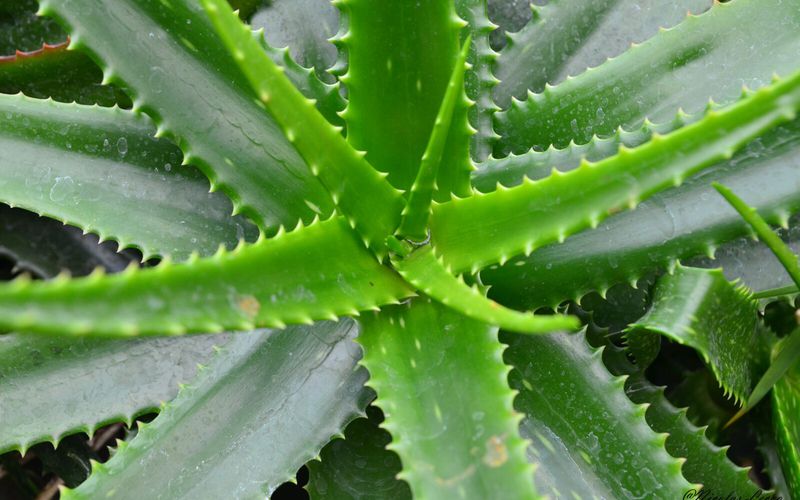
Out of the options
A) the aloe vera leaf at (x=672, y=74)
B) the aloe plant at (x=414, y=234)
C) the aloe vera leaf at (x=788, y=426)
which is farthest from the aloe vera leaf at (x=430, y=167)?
the aloe vera leaf at (x=788, y=426)

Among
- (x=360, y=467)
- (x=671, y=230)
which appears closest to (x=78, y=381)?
(x=360, y=467)

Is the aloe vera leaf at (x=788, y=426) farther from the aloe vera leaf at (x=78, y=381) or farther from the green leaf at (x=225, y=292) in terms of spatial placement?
the aloe vera leaf at (x=78, y=381)

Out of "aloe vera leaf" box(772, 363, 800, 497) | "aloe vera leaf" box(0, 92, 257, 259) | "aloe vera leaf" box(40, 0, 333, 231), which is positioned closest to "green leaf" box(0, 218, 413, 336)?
"aloe vera leaf" box(40, 0, 333, 231)

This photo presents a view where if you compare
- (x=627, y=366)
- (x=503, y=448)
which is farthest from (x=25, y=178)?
(x=627, y=366)

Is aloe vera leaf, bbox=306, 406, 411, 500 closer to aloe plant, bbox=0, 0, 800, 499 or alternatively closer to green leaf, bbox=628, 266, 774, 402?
aloe plant, bbox=0, 0, 800, 499

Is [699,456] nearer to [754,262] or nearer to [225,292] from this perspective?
[754,262]

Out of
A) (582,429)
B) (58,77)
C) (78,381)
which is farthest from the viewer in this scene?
(58,77)
